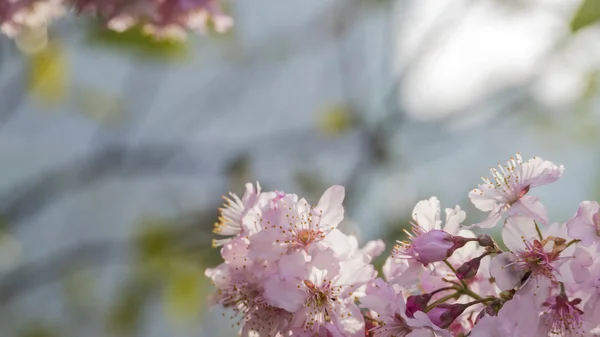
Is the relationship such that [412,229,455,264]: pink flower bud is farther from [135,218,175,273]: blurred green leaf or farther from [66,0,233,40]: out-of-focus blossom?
[135,218,175,273]: blurred green leaf

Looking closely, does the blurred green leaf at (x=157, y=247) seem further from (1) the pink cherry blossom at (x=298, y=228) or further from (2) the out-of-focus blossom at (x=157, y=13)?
(1) the pink cherry blossom at (x=298, y=228)

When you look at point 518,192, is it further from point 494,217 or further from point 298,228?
Answer: point 298,228

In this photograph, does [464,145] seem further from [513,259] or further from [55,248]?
[513,259]

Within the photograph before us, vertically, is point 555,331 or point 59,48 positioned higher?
point 59,48

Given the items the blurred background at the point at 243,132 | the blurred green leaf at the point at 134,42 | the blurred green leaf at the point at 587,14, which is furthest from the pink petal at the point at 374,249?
the blurred background at the point at 243,132

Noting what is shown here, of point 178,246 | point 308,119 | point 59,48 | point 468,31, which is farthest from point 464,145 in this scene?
point 59,48

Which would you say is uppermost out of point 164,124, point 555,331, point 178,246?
point 164,124

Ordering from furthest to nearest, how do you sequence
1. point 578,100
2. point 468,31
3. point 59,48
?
point 468,31
point 578,100
point 59,48
